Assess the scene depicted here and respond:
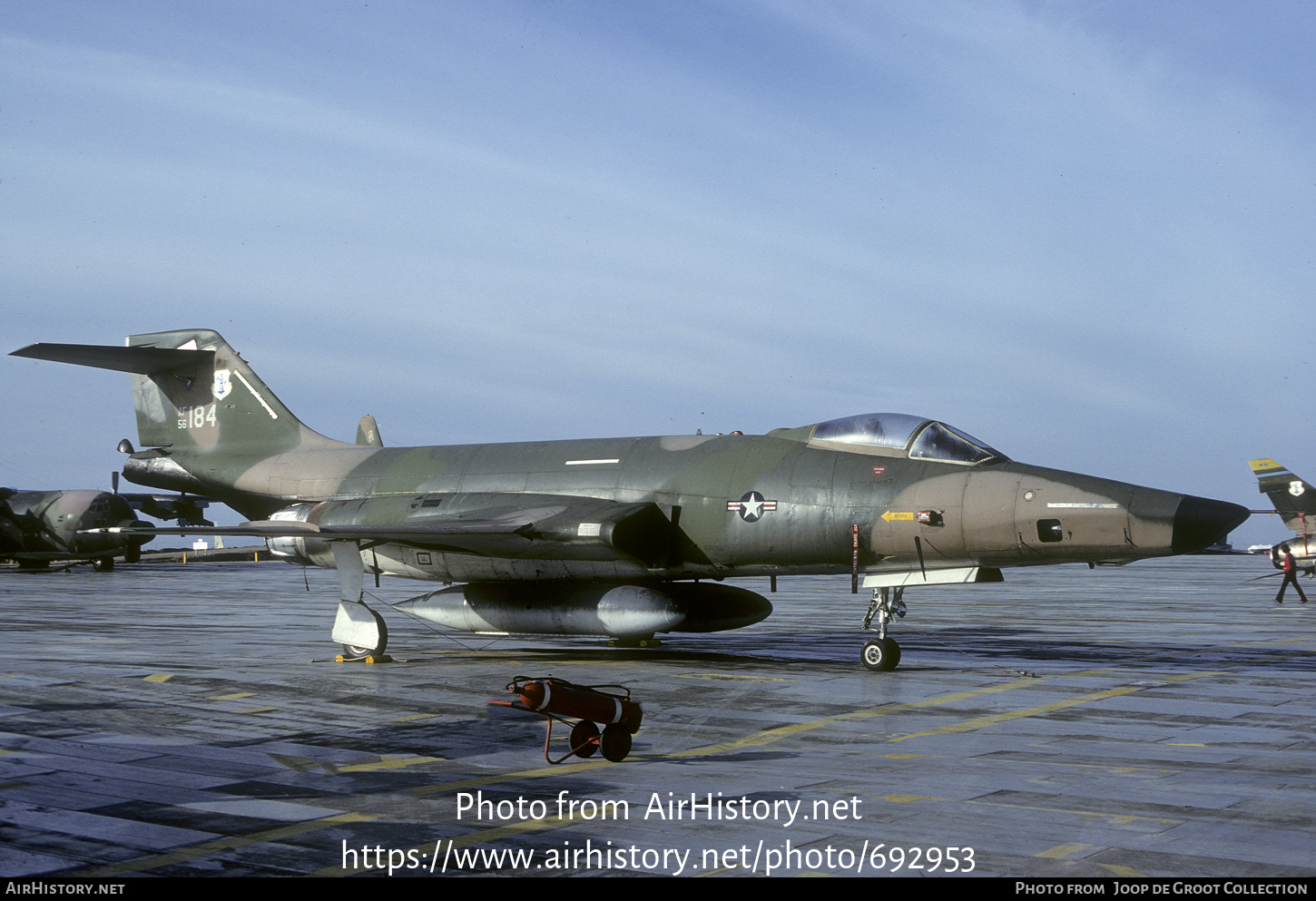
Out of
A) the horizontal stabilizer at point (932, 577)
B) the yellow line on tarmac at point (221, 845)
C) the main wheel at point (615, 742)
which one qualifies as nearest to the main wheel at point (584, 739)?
the main wheel at point (615, 742)

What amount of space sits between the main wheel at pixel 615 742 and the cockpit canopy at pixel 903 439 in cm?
770

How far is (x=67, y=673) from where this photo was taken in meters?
14.7

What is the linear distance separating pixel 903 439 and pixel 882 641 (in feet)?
9.05

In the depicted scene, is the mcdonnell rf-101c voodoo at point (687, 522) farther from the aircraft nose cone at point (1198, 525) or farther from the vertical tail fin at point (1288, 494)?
the vertical tail fin at point (1288, 494)

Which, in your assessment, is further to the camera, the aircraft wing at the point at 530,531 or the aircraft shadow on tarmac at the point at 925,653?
the aircraft shadow on tarmac at the point at 925,653

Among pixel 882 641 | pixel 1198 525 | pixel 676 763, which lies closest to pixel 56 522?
pixel 882 641

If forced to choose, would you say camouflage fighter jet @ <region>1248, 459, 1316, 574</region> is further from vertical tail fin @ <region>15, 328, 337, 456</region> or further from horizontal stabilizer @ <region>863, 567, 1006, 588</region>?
vertical tail fin @ <region>15, 328, 337, 456</region>

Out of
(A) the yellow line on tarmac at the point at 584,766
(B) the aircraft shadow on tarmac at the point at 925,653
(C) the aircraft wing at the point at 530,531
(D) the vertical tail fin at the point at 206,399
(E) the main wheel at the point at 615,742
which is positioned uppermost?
(D) the vertical tail fin at the point at 206,399

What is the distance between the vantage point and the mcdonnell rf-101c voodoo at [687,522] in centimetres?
1419

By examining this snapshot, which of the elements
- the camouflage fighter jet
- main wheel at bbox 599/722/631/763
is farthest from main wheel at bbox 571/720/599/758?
the camouflage fighter jet

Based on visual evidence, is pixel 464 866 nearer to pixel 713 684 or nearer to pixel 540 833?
pixel 540 833

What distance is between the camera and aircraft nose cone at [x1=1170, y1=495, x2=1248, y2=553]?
13.3 m

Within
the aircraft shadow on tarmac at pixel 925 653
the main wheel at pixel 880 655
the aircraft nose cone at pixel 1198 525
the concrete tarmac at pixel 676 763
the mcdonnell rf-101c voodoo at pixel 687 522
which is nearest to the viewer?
the concrete tarmac at pixel 676 763
